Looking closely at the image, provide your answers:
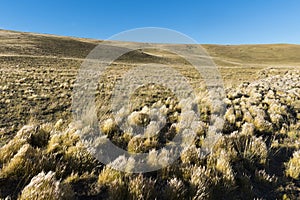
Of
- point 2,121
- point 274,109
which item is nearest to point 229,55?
point 274,109

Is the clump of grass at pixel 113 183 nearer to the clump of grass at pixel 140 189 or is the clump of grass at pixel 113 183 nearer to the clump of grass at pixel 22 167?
the clump of grass at pixel 140 189

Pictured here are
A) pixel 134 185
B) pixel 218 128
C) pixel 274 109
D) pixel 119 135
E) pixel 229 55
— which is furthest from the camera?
pixel 229 55

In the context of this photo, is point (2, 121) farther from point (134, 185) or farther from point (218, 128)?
point (218, 128)

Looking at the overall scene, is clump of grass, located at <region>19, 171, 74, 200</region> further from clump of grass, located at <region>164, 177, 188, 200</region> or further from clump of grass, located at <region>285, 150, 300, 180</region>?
clump of grass, located at <region>285, 150, 300, 180</region>

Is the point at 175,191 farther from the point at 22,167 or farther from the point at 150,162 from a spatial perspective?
the point at 22,167

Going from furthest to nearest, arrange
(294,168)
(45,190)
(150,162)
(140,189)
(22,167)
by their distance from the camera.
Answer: (294,168), (150,162), (22,167), (140,189), (45,190)

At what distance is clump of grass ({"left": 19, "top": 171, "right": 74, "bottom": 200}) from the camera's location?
270cm

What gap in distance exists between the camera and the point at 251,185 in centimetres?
408

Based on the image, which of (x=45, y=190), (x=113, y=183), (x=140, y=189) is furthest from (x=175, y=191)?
(x=45, y=190)

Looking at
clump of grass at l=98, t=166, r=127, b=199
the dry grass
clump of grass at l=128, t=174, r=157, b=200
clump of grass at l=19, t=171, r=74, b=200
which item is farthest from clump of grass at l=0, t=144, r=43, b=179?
clump of grass at l=128, t=174, r=157, b=200

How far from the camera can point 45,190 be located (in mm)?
2787

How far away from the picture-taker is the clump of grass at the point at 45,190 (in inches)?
106

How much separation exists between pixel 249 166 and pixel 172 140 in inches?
76.7

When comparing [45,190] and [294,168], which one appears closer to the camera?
[45,190]
